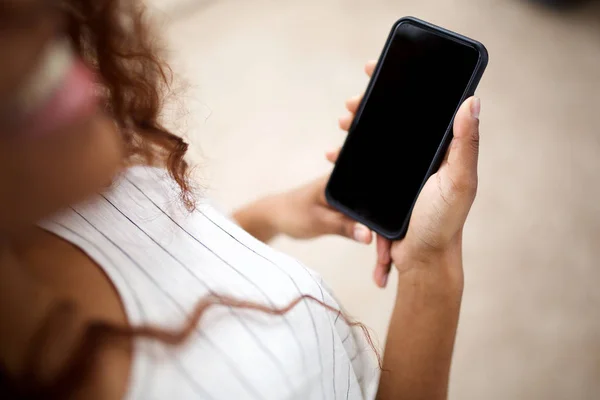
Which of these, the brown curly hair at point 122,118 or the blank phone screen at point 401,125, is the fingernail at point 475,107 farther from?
the brown curly hair at point 122,118

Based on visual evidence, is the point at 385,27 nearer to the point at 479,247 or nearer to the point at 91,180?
the point at 479,247

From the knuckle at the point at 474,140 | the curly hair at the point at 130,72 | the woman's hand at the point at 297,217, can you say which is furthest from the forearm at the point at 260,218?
the knuckle at the point at 474,140

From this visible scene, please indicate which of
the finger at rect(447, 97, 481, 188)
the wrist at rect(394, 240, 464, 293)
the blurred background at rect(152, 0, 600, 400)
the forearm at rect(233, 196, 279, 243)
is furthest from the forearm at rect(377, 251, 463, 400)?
the blurred background at rect(152, 0, 600, 400)

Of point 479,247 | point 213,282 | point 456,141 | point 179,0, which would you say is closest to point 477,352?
point 479,247

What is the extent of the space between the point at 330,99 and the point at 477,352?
2.31 ft

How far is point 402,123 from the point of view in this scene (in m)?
0.58

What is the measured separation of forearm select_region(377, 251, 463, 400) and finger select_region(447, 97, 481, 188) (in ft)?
0.38

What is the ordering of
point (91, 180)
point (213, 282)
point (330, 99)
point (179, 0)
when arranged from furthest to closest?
1. point (179, 0)
2. point (330, 99)
3. point (213, 282)
4. point (91, 180)

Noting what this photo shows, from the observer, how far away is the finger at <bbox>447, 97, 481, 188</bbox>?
46cm

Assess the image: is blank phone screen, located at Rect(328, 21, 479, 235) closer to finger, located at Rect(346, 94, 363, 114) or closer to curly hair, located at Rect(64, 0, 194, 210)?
finger, located at Rect(346, 94, 363, 114)

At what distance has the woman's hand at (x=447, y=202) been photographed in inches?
18.3

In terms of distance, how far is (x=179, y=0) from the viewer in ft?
4.87

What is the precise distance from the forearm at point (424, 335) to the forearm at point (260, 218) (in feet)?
0.75

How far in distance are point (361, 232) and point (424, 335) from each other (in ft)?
0.62
